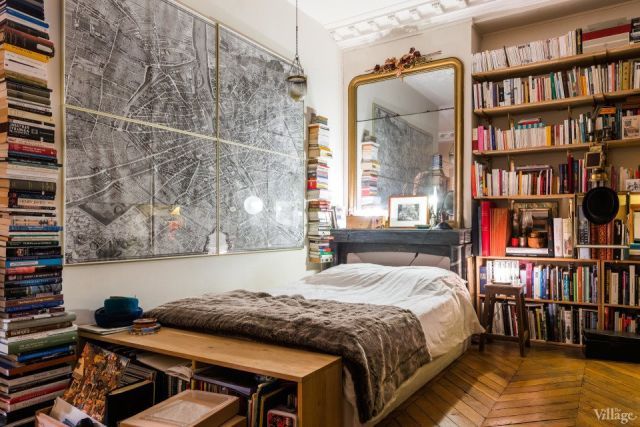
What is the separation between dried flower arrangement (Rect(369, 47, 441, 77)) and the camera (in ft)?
15.1

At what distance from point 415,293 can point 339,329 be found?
1405 millimetres

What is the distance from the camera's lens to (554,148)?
3969 millimetres

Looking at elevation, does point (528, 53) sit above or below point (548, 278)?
above

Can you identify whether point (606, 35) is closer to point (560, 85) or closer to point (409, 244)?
point (560, 85)

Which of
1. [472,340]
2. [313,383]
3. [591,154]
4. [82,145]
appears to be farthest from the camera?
[472,340]

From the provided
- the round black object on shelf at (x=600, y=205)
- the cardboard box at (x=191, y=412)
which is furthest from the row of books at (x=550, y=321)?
the cardboard box at (x=191, y=412)

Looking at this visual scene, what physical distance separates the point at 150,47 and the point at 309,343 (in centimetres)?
223

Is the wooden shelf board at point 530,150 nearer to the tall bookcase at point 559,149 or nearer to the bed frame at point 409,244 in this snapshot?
the tall bookcase at point 559,149

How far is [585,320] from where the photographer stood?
3.80 meters

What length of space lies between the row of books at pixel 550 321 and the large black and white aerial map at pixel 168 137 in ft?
6.91

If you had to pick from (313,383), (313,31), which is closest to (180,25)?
(313,31)

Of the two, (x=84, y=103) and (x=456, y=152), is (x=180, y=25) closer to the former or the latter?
(x=84, y=103)

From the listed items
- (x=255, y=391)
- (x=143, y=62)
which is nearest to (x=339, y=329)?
(x=255, y=391)

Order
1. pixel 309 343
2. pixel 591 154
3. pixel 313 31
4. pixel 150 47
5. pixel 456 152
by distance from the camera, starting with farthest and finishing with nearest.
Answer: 1. pixel 313 31
2. pixel 456 152
3. pixel 591 154
4. pixel 150 47
5. pixel 309 343
